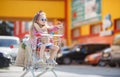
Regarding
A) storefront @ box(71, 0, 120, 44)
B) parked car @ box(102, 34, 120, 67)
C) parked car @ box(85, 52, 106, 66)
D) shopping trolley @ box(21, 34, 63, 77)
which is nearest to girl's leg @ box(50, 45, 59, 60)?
shopping trolley @ box(21, 34, 63, 77)

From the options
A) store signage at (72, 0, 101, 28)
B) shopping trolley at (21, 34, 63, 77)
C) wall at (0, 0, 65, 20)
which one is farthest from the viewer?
wall at (0, 0, 65, 20)

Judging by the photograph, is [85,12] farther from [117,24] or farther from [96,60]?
[96,60]

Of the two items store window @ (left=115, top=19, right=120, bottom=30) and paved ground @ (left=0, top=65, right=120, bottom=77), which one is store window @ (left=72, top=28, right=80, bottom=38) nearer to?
store window @ (left=115, top=19, right=120, bottom=30)

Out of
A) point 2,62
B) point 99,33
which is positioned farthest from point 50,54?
point 99,33

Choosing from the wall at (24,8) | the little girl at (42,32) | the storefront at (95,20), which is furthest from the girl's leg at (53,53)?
the wall at (24,8)

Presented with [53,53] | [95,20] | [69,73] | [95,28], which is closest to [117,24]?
[95,20]

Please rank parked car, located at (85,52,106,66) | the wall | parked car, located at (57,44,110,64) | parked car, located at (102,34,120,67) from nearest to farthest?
1. parked car, located at (102,34,120,67)
2. parked car, located at (85,52,106,66)
3. parked car, located at (57,44,110,64)
4. the wall

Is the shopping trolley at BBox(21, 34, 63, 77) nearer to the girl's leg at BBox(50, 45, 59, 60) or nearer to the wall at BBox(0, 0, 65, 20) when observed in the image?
the girl's leg at BBox(50, 45, 59, 60)

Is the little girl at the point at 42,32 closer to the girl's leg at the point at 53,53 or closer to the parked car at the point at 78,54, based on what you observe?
the girl's leg at the point at 53,53

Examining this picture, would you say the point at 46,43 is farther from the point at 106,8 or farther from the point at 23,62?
the point at 106,8

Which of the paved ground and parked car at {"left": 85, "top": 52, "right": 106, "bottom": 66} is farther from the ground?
parked car at {"left": 85, "top": 52, "right": 106, "bottom": 66}

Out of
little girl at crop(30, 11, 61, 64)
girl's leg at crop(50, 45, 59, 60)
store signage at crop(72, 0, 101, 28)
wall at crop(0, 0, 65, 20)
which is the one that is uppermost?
wall at crop(0, 0, 65, 20)

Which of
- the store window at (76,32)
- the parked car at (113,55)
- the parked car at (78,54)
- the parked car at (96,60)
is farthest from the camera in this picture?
the store window at (76,32)

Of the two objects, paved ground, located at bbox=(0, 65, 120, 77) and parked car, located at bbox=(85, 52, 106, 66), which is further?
parked car, located at bbox=(85, 52, 106, 66)
